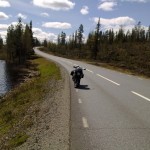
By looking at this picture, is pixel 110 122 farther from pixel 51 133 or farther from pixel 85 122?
pixel 51 133

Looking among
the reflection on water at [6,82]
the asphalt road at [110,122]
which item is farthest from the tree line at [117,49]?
the asphalt road at [110,122]

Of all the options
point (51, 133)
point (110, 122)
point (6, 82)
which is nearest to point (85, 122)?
point (110, 122)

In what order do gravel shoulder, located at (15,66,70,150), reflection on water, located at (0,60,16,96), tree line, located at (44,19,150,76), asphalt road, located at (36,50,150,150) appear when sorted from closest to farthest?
1. asphalt road, located at (36,50,150,150)
2. gravel shoulder, located at (15,66,70,150)
3. reflection on water, located at (0,60,16,96)
4. tree line, located at (44,19,150,76)

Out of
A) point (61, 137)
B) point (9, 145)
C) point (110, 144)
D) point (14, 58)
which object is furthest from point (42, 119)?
point (14, 58)

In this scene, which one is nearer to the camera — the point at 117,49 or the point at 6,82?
the point at 6,82

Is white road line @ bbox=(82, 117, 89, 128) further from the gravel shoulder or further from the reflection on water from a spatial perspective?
the reflection on water

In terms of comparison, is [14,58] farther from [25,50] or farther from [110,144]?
[110,144]

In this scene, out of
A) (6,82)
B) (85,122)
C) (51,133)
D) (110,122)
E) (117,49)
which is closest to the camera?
(51,133)

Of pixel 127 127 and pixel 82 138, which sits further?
pixel 127 127

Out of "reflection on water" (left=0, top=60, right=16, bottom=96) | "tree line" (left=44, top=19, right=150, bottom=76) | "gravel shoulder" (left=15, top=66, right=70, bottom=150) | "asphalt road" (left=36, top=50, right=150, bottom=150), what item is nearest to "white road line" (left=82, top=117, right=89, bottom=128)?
"asphalt road" (left=36, top=50, right=150, bottom=150)

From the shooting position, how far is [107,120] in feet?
35.5

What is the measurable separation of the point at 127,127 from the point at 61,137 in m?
2.21

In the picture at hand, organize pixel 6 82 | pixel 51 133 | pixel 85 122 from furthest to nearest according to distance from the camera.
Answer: pixel 6 82 → pixel 85 122 → pixel 51 133

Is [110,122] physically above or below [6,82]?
above
